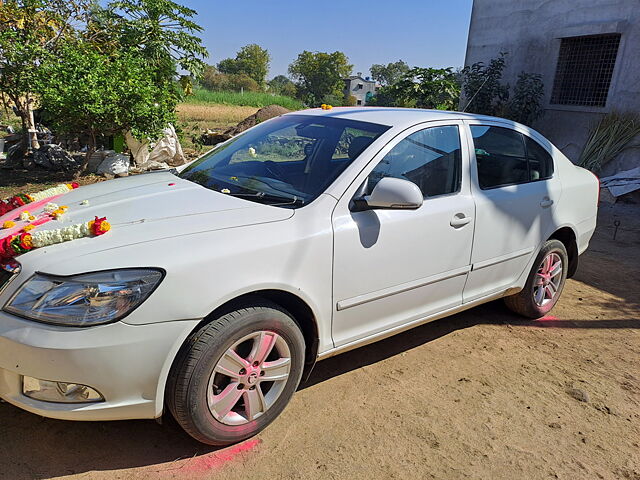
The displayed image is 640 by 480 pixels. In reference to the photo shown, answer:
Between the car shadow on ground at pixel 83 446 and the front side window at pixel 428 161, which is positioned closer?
the car shadow on ground at pixel 83 446

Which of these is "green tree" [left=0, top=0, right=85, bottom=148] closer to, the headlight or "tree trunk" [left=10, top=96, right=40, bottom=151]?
"tree trunk" [left=10, top=96, right=40, bottom=151]

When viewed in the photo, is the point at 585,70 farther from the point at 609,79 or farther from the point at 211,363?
the point at 211,363

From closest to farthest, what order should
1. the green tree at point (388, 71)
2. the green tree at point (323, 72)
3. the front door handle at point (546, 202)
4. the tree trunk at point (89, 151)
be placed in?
the front door handle at point (546, 202)
the tree trunk at point (89, 151)
the green tree at point (323, 72)
the green tree at point (388, 71)

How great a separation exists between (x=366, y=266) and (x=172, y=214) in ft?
3.51

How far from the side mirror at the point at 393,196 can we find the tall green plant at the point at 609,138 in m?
8.79

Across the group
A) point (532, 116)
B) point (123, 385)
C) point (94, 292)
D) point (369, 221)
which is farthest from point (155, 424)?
point (532, 116)

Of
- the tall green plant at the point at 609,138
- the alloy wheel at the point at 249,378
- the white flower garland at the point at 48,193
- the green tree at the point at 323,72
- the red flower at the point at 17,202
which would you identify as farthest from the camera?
the green tree at the point at 323,72

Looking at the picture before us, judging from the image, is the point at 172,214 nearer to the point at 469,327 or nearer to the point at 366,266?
the point at 366,266

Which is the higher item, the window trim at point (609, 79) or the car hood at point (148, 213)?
the window trim at point (609, 79)

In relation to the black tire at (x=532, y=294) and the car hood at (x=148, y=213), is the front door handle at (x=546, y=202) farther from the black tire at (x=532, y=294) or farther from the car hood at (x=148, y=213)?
the car hood at (x=148, y=213)

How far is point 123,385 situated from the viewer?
2.11 metres

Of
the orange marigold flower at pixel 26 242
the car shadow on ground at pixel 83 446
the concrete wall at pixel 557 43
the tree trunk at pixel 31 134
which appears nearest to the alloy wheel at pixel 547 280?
the car shadow on ground at pixel 83 446

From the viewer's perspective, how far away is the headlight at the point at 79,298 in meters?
2.04

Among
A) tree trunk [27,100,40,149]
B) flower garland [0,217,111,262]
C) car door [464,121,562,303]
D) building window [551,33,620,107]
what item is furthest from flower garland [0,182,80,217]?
building window [551,33,620,107]
